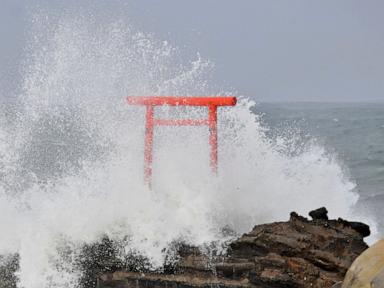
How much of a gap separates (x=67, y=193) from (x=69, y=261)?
1.34 meters

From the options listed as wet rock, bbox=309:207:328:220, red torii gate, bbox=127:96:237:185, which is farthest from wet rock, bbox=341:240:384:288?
red torii gate, bbox=127:96:237:185

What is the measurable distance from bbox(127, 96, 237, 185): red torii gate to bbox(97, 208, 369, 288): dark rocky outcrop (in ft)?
4.94

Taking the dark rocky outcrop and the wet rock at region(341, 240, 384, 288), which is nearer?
the wet rock at region(341, 240, 384, 288)

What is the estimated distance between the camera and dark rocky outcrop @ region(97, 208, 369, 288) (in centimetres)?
603

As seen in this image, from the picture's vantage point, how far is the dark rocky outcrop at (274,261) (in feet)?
19.8

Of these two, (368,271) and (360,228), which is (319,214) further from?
(368,271)

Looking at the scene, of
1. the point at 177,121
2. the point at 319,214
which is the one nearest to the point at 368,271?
the point at 319,214

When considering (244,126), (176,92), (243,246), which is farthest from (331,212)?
(243,246)

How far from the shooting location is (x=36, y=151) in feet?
128

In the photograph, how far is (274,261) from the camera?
20.0ft

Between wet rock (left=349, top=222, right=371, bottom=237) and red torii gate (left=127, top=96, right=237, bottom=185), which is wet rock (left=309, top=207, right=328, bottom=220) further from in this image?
red torii gate (left=127, top=96, right=237, bottom=185)

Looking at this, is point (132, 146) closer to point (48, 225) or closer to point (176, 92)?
point (176, 92)

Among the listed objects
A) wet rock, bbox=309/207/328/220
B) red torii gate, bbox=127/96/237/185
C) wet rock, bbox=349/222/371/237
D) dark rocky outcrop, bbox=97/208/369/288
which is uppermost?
red torii gate, bbox=127/96/237/185

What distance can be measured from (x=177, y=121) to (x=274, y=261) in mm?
2585
